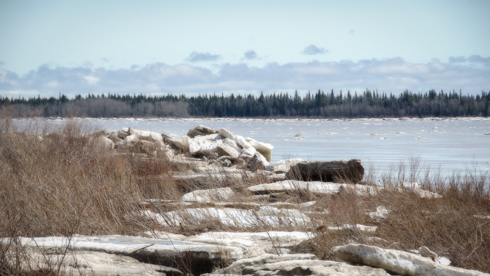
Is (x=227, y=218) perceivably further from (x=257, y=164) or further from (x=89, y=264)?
(x=257, y=164)

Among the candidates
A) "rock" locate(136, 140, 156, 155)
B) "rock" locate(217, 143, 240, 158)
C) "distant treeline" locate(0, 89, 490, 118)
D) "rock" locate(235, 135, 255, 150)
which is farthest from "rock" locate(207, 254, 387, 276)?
"distant treeline" locate(0, 89, 490, 118)

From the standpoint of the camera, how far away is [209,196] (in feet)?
27.8

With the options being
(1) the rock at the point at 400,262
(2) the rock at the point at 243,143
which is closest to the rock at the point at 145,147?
(2) the rock at the point at 243,143

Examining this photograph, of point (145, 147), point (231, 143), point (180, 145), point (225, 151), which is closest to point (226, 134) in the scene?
point (231, 143)

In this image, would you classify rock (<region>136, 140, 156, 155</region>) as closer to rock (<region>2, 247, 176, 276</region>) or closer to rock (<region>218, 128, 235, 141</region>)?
rock (<region>218, 128, 235, 141</region>)

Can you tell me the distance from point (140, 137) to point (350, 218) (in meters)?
10.9

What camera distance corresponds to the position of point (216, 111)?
4958 inches

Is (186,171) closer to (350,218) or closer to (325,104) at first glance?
(350,218)

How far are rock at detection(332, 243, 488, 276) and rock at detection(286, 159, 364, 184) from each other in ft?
20.4

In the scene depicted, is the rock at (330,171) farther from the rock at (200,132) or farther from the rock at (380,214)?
the rock at (200,132)

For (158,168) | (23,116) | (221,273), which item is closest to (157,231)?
(221,273)

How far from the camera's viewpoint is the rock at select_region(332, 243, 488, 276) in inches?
140

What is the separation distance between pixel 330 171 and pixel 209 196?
315 cm

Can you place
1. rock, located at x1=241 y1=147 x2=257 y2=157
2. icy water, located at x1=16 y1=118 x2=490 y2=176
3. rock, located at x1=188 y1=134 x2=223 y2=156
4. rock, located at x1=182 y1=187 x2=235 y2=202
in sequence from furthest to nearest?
icy water, located at x1=16 y1=118 x2=490 y2=176 → rock, located at x1=188 y1=134 x2=223 y2=156 → rock, located at x1=241 y1=147 x2=257 y2=157 → rock, located at x1=182 y1=187 x2=235 y2=202
